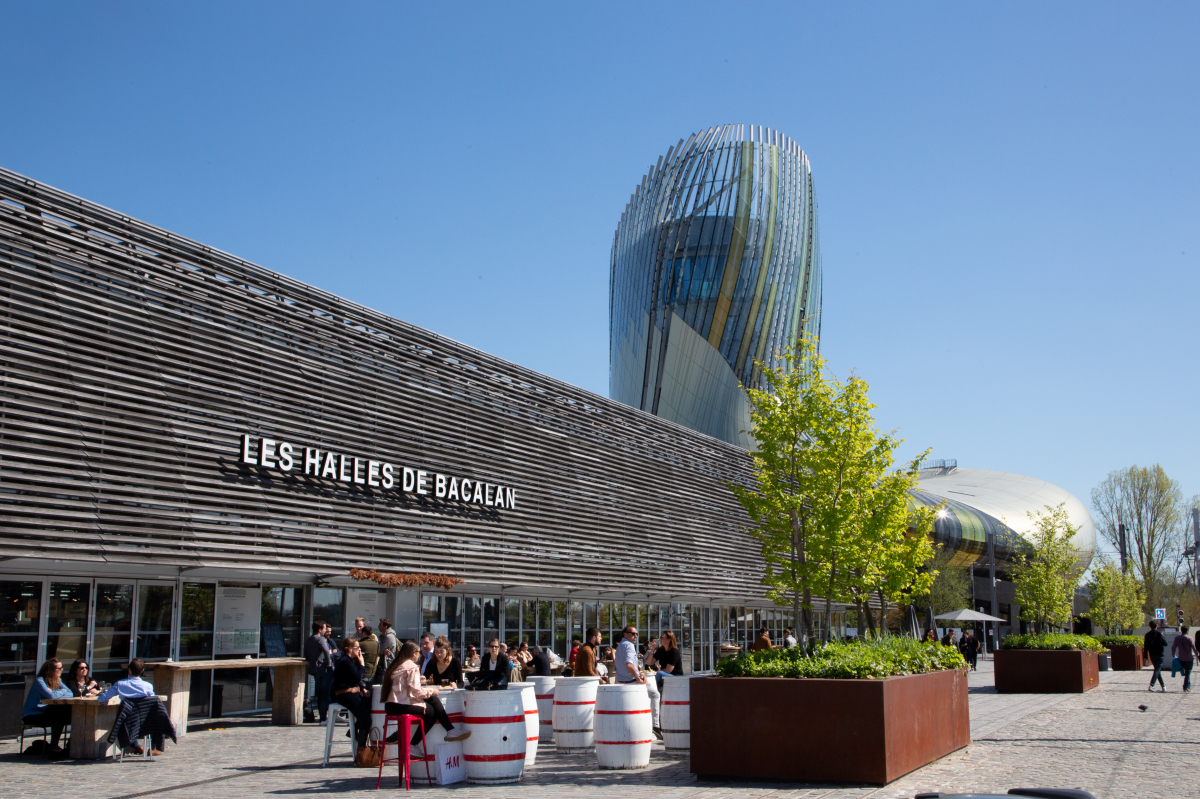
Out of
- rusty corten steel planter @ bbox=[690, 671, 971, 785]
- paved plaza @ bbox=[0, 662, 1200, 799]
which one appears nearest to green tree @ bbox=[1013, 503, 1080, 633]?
paved plaza @ bbox=[0, 662, 1200, 799]

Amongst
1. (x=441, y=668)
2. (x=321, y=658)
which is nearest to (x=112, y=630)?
(x=321, y=658)

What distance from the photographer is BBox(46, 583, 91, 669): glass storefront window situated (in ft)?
51.1

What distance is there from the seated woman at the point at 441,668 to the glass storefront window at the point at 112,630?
6.39 meters

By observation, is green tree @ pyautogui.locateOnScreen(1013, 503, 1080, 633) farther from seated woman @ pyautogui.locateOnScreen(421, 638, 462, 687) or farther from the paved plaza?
seated woman @ pyautogui.locateOnScreen(421, 638, 462, 687)

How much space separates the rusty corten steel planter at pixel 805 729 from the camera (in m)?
10.0

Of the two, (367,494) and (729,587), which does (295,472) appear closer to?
(367,494)

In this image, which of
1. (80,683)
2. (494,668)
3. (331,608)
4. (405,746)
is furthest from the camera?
(331,608)

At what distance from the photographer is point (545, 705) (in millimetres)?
14961

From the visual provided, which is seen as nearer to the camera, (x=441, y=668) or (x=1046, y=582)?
(x=441, y=668)

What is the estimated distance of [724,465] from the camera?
36781 mm

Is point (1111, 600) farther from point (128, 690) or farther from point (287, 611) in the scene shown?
point (128, 690)

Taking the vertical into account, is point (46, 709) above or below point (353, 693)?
below

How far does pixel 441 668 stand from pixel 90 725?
4389 mm

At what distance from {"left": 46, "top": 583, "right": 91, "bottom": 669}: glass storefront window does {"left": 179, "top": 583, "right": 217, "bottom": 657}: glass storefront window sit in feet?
5.73
